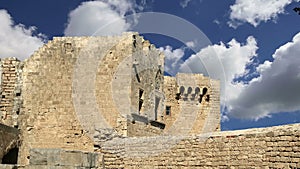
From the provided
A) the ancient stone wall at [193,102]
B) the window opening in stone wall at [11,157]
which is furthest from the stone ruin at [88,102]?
the ancient stone wall at [193,102]

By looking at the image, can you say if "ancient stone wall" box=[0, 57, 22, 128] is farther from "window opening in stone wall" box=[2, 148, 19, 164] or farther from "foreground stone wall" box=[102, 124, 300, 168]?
"foreground stone wall" box=[102, 124, 300, 168]

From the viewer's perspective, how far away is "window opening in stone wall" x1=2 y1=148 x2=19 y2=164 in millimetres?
13430

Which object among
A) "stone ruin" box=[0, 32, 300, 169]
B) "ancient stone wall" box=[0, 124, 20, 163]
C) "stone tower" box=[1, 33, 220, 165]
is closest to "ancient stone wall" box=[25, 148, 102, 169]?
"stone ruin" box=[0, 32, 300, 169]

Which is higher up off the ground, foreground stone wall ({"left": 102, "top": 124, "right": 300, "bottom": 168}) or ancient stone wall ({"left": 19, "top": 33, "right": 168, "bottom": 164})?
ancient stone wall ({"left": 19, "top": 33, "right": 168, "bottom": 164})

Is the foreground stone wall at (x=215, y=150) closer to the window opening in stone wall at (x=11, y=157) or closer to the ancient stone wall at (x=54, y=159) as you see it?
the window opening in stone wall at (x=11, y=157)

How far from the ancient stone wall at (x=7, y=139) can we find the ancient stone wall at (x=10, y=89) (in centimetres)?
174

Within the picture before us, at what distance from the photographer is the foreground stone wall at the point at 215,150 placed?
9188mm

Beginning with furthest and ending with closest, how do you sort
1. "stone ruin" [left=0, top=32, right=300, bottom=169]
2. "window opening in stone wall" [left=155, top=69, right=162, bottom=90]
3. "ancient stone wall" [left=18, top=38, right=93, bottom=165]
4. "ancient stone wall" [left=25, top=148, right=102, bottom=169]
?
"window opening in stone wall" [left=155, top=69, right=162, bottom=90] → "ancient stone wall" [left=18, top=38, right=93, bottom=165] → "stone ruin" [left=0, top=32, right=300, bottom=169] → "ancient stone wall" [left=25, top=148, right=102, bottom=169]

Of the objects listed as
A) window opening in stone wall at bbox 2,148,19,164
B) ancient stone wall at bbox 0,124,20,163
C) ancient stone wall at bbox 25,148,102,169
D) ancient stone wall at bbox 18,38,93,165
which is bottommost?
ancient stone wall at bbox 25,148,102,169

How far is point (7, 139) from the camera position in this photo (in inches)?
535

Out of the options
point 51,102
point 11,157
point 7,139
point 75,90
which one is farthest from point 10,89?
point 7,139

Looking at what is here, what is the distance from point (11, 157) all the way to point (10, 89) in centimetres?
368

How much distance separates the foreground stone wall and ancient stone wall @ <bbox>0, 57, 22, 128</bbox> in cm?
518

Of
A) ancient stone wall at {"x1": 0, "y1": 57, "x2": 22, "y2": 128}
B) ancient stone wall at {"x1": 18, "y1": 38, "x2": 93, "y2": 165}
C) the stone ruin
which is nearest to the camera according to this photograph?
the stone ruin
